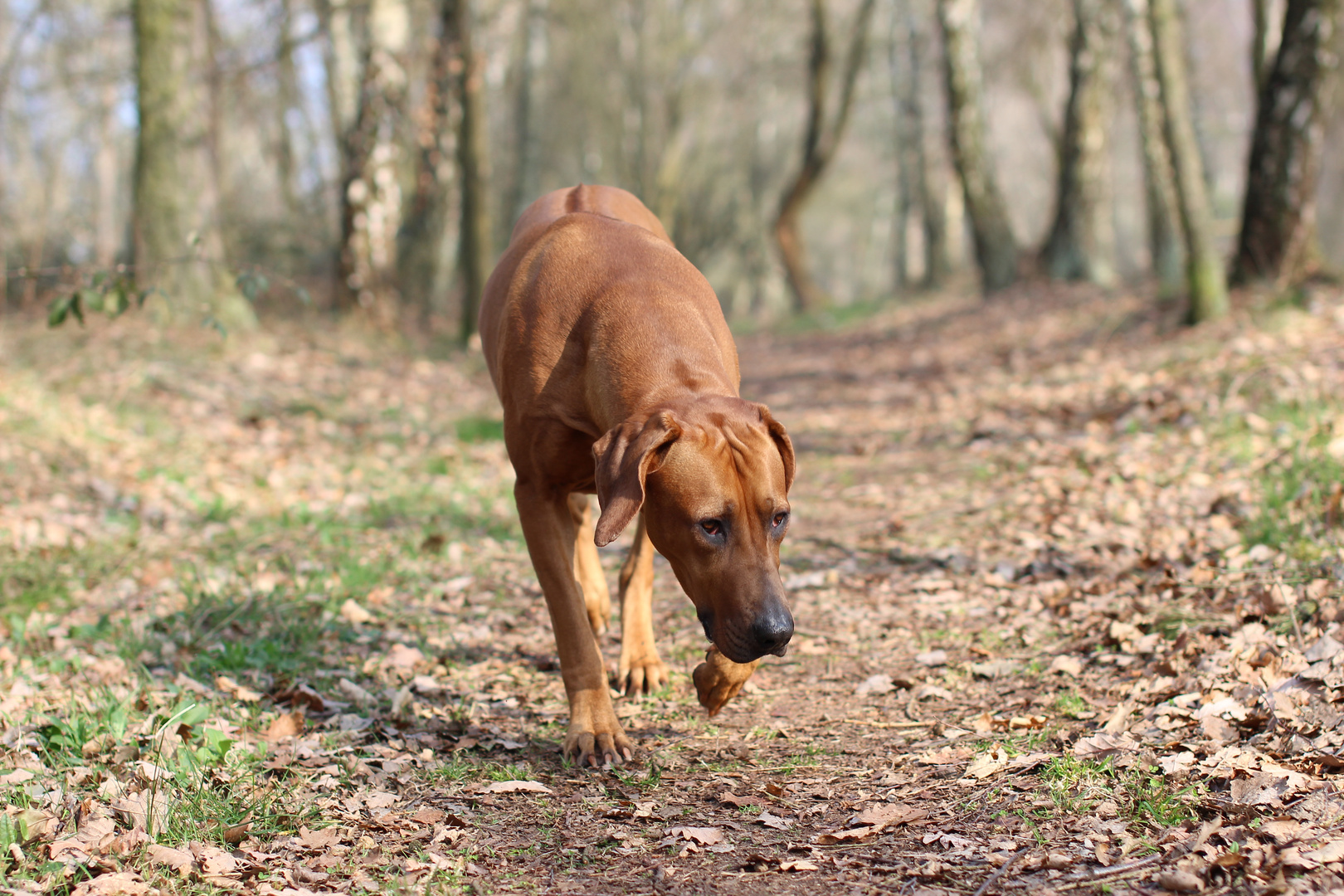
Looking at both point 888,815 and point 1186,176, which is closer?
point 888,815

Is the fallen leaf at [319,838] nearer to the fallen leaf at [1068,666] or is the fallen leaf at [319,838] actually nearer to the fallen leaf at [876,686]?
the fallen leaf at [876,686]

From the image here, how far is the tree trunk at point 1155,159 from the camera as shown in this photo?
11734 mm

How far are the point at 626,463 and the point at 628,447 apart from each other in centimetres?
6

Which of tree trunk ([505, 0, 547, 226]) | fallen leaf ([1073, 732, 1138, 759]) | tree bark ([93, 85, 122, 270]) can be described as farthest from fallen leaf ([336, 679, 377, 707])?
tree trunk ([505, 0, 547, 226])

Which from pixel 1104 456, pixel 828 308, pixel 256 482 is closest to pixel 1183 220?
pixel 1104 456

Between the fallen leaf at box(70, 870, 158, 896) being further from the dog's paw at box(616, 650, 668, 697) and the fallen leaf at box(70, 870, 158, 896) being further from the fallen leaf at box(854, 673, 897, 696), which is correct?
the fallen leaf at box(854, 673, 897, 696)

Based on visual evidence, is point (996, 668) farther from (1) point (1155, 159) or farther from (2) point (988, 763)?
(1) point (1155, 159)

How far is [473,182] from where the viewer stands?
13188 millimetres

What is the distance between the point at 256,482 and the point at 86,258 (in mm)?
8701

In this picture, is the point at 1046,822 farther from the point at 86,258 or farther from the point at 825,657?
the point at 86,258

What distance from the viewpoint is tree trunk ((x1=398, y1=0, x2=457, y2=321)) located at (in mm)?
14969

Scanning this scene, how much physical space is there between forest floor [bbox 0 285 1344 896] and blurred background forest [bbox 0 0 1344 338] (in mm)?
1457

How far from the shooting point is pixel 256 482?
7195 millimetres

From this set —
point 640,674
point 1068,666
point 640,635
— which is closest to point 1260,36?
point 1068,666
